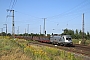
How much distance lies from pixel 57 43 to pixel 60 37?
2640mm

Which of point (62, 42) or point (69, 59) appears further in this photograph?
point (62, 42)

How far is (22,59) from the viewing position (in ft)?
37.8

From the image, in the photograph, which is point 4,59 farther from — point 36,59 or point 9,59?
point 36,59

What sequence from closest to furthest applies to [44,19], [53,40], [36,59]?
[36,59]
[53,40]
[44,19]

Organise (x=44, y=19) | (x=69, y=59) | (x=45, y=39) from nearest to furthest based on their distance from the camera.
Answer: (x=69, y=59) → (x=45, y=39) → (x=44, y=19)

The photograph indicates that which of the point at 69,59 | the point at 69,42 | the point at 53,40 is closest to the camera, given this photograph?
the point at 69,59

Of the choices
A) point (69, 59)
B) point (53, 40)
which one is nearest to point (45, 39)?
point (53, 40)

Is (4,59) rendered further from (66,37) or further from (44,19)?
(44,19)

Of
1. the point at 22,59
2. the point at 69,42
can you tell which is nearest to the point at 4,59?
the point at 22,59

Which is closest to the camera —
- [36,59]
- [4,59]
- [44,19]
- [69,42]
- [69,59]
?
[36,59]

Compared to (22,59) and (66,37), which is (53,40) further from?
(22,59)

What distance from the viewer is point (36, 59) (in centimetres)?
1099

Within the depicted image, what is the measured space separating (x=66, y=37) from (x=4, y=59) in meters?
32.6

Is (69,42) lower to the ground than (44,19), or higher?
lower
